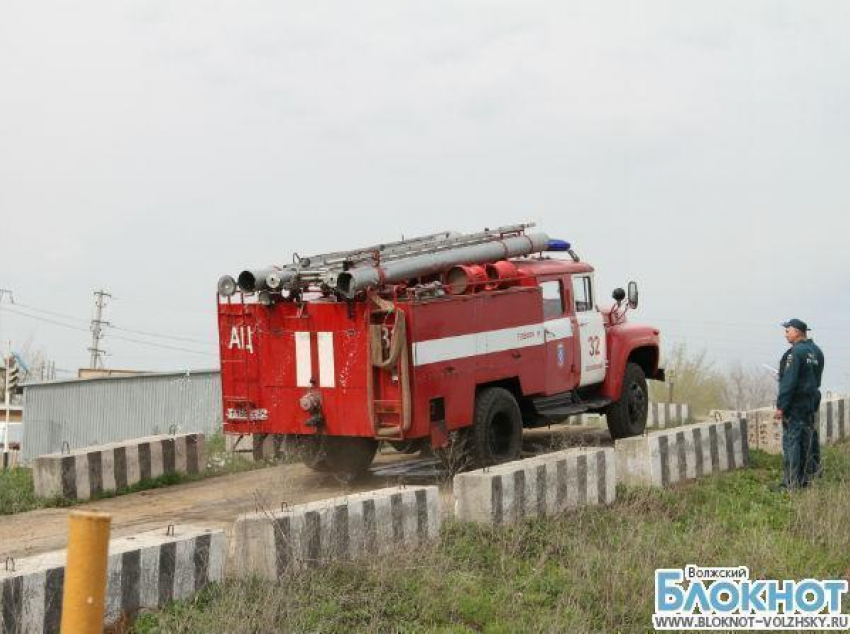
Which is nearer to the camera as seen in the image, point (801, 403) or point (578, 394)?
point (801, 403)

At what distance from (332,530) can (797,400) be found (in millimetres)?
6939

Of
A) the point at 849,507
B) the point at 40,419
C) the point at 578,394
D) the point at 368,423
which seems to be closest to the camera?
the point at 849,507

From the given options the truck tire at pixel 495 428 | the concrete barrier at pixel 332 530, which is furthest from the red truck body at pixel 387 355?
the concrete barrier at pixel 332 530

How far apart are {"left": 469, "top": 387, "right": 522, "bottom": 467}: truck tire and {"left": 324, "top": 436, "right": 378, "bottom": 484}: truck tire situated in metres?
1.28

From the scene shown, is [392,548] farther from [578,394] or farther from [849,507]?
[578,394]

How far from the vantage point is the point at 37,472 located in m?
14.1

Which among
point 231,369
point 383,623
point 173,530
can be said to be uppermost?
point 231,369

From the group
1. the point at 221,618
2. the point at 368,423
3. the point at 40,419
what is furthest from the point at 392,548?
the point at 40,419

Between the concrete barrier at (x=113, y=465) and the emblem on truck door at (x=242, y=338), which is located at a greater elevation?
the emblem on truck door at (x=242, y=338)

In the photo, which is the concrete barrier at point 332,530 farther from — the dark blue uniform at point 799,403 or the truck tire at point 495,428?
the dark blue uniform at point 799,403

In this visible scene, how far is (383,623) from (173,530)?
1.74 meters

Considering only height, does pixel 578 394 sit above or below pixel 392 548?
above

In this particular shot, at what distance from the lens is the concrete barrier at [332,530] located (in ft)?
29.9

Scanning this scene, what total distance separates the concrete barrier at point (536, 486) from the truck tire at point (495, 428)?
5.15 ft
